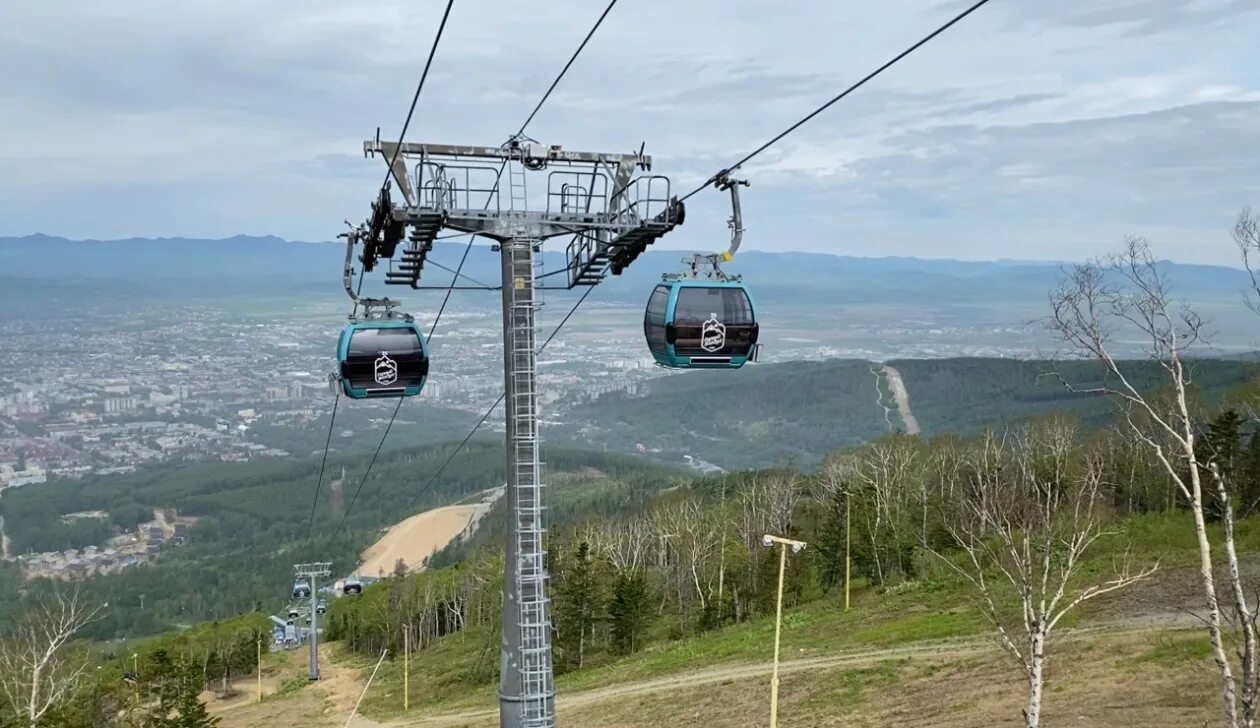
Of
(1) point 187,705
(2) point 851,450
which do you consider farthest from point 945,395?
(1) point 187,705

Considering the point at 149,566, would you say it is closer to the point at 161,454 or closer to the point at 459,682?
the point at 161,454

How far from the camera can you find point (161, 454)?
198m

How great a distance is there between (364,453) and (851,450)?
124 meters

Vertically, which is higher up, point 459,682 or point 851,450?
point 851,450

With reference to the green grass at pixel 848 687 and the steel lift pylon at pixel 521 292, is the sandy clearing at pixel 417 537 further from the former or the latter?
the steel lift pylon at pixel 521 292

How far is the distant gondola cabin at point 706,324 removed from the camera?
12586 mm

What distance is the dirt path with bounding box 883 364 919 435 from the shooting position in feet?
488

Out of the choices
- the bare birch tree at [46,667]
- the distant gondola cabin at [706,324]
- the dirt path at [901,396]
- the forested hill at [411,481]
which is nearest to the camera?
the distant gondola cabin at [706,324]

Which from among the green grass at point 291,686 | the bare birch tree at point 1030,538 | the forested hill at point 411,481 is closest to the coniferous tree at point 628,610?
the bare birch tree at point 1030,538

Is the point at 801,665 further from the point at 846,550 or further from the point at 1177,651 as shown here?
the point at 846,550

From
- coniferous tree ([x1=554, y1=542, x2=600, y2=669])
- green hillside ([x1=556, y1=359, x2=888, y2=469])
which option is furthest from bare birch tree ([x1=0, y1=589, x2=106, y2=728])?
green hillside ([x1=556, y1=359, x2=888, y2=469])

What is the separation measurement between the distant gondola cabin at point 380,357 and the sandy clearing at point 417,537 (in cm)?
9907

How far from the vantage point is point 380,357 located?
13734 millimetres

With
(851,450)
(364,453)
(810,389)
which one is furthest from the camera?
(810,389)
